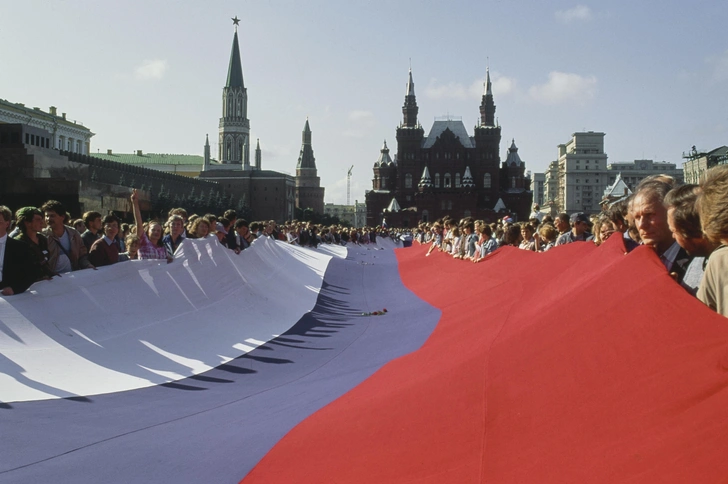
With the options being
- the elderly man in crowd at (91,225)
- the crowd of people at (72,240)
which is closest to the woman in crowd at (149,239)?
the crowd of people at (72,240)

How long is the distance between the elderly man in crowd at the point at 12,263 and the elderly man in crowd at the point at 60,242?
136 centimetres

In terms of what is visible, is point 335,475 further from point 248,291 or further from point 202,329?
point 248,291

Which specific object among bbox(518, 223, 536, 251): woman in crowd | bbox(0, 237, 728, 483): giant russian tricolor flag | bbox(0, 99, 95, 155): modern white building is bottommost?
bbox(0, 237, 728, 483): giant russian tricolor flag

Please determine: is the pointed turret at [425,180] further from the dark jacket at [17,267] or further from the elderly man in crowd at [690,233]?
the elderly man in crowd at [690,233]

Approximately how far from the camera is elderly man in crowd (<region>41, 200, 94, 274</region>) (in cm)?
843

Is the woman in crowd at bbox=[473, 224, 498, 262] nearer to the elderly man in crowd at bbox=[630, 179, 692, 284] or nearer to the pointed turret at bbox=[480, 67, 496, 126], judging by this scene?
the elderly man in crowd at bbox=[630, 179, 692, 284]

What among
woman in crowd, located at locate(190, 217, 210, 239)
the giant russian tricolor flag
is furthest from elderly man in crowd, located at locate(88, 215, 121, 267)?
woman in crowd, located at locate(190, 217, 210, 239)

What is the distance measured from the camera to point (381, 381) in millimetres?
6340

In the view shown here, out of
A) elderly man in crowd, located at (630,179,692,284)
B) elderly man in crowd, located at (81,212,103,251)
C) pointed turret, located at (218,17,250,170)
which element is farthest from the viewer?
pointed turret, located at (218,17,250,170)

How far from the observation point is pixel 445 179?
432ft

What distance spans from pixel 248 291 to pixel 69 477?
8219mm

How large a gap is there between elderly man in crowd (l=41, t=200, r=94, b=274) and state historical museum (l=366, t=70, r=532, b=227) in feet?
392

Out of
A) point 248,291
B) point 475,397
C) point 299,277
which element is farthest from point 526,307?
point 299,277

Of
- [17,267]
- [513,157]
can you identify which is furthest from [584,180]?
[17,267]
